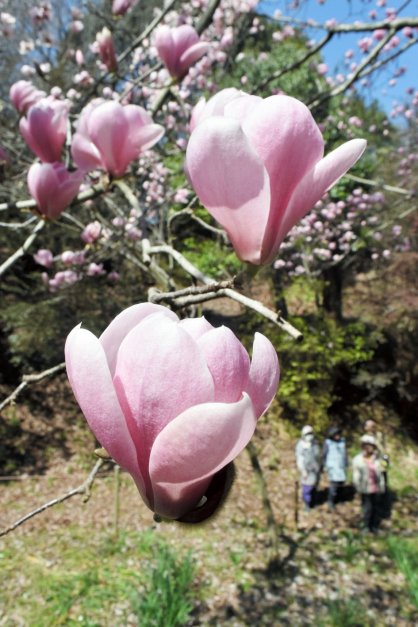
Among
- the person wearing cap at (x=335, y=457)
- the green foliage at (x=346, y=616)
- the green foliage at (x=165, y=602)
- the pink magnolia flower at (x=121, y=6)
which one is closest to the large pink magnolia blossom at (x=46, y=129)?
the pink magnolia flower at (x=121, y=6)

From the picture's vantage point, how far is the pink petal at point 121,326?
436 millimetres

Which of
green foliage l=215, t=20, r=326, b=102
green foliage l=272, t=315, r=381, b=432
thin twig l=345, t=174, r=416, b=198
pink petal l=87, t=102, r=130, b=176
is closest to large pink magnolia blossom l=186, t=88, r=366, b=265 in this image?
pink petal l=87, t=102, r=130, b=176

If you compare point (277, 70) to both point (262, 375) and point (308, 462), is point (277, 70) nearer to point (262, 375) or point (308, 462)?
point (308, 462)

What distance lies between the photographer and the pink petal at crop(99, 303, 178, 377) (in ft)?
1.43

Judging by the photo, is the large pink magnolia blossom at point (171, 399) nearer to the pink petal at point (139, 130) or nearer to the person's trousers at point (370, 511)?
the pink petal at point (139, 130)

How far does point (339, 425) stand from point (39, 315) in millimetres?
4367

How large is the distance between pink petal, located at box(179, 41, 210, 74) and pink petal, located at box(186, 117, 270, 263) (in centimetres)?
84

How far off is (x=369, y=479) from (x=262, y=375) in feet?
17.0

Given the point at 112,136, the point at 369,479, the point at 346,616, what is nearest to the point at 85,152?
the point at 112,136

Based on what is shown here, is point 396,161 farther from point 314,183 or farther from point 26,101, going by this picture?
point 314,183

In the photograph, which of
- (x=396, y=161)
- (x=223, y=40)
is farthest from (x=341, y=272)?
(x=223, y=40)

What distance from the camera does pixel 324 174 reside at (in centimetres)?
51

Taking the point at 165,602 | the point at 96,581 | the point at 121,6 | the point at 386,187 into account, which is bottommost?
the point at 96,581

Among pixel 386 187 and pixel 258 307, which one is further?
pixel 386 187
